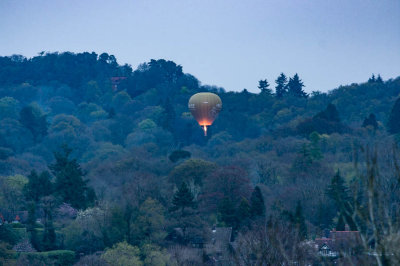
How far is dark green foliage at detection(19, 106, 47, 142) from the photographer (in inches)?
3487

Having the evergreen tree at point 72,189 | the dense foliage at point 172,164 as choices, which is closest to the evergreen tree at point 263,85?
the dense foliage at point 172,164

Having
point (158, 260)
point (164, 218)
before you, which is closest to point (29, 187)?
point (164, 218)

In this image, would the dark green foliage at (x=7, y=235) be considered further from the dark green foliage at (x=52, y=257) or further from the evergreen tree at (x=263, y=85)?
the evergreen tree at (x=263, y=85)

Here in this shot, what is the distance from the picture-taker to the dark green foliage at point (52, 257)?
37812 mm

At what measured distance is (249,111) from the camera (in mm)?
95688

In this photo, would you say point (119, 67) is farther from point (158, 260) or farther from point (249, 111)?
point (158, 260)

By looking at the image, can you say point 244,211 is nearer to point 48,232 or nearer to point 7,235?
point 48,232

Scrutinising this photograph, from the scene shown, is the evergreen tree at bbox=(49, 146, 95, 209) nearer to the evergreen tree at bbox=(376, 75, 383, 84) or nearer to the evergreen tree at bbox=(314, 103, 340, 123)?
the evergreen tree at bbox=(314, 103, 340, 123)

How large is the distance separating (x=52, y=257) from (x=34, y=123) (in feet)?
171

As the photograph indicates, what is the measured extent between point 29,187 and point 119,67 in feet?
279

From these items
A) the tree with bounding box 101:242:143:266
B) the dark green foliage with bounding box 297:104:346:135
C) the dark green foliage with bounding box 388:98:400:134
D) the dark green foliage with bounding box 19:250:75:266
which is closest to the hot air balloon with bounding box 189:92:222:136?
the dark green foliage with bounding box 297:104:346:135

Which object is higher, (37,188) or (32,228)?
(37,188)

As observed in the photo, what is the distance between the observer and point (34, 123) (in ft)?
293

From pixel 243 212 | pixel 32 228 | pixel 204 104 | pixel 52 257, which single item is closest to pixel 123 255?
pixel 52 257
